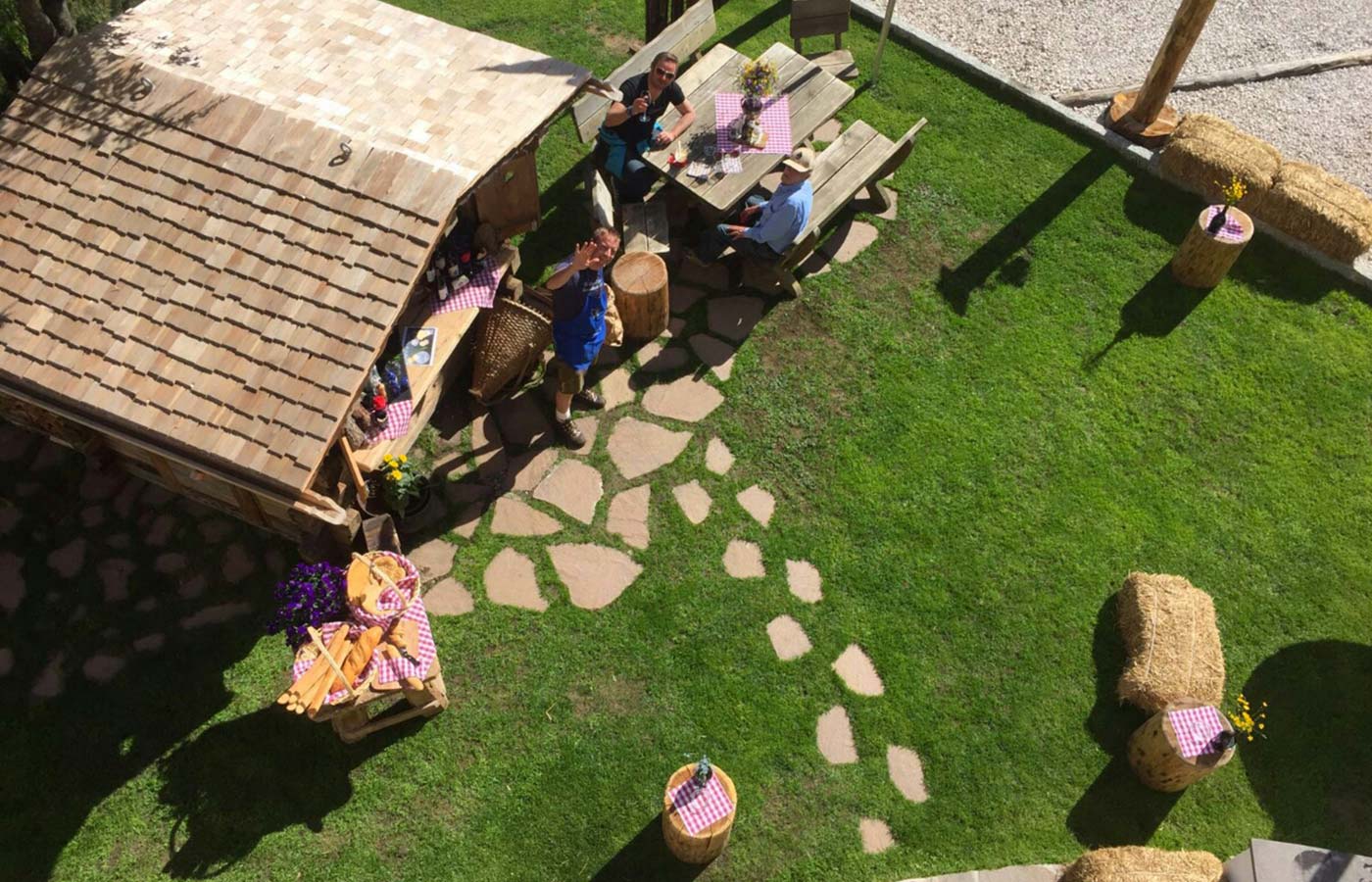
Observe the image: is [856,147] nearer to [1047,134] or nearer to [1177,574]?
[1047,134]

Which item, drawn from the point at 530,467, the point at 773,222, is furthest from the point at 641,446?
the point at 773,222

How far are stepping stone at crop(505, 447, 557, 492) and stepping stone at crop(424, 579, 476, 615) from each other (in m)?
0.98

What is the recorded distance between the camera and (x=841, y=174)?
9.16m

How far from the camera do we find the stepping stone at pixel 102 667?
6.97 m

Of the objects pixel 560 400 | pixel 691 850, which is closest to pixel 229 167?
pixel 560 400

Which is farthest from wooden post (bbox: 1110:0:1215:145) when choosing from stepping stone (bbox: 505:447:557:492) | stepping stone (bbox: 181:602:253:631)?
stepping stone (bbox: 181:602:253:631)

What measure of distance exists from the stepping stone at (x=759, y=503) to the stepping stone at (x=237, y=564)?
3935mm

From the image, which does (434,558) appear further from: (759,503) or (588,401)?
(759,503)

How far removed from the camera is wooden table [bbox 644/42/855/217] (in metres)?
8.72

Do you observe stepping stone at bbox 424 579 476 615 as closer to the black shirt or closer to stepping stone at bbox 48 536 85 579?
stepping stone at bbox 48 536 85 579

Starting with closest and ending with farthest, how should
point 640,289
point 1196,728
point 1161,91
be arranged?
1. point 1196,728
2. point 640,289
3. point 1161,91

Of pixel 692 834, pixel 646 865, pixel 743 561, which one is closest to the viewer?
pixel 692 834

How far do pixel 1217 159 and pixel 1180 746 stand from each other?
255 inches

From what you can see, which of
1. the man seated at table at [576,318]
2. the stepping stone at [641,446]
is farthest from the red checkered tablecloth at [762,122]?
the stepping stone at [641,446]
